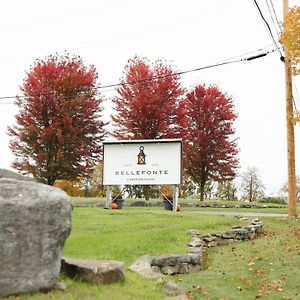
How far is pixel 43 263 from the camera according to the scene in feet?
21.0

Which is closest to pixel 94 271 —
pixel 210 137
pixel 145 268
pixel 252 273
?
pixel 145 268

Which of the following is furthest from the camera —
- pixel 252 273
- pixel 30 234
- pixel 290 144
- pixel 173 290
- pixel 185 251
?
pixel 290 144

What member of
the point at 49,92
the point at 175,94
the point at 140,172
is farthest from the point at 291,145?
the point at 49,92

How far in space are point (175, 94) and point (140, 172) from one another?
38.4 feet

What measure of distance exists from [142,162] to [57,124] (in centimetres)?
932

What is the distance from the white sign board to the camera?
2047 centimetres

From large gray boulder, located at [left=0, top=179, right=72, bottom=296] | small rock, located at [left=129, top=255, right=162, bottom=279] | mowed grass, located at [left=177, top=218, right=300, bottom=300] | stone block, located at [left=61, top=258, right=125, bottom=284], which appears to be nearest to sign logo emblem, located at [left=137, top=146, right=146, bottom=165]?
mowed grass, located at [left=177, top=218, right=300, bottom=300]

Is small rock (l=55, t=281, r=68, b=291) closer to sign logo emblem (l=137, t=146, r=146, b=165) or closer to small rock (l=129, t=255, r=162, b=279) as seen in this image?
small rock (l=129, t=255, r=162, b=279)

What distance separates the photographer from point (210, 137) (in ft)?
109

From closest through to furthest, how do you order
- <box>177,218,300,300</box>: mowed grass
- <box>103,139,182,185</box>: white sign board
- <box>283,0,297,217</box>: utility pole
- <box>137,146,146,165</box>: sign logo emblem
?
<box>177,218,300,300</box>: mowed grass
<box>283,0,297,217</box>: utility pole
<box>103,139,182,185</box>: white sign board
<box>137,146,146,165</box>: sign logo emblem

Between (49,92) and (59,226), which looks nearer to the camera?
(59,226)

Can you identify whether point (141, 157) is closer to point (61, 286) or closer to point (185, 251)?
point (185, 251)

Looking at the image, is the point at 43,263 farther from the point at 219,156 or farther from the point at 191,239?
the point at 219,156

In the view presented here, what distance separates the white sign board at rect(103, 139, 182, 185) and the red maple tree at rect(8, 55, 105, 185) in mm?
7942
